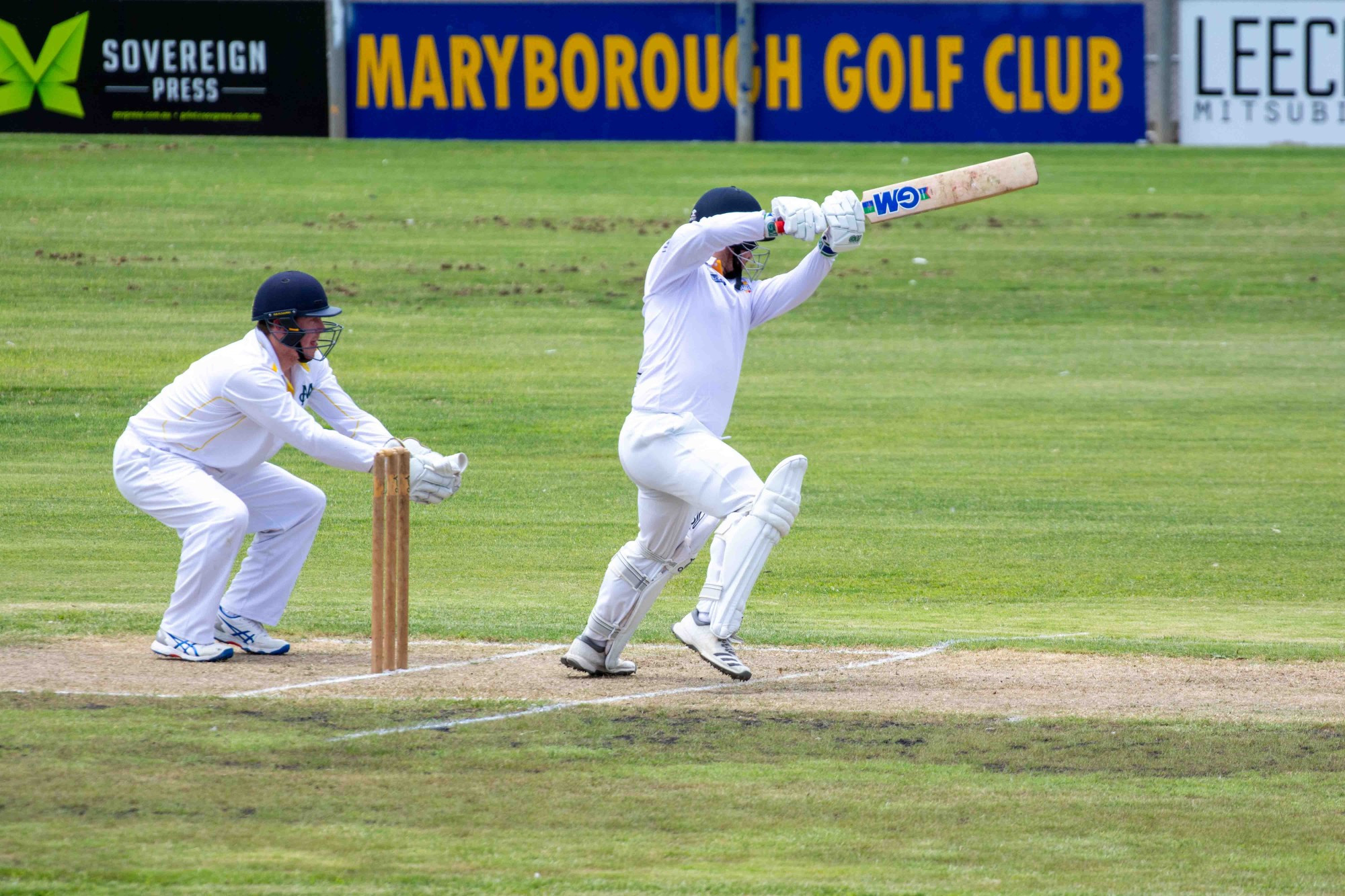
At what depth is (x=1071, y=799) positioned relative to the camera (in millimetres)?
6254

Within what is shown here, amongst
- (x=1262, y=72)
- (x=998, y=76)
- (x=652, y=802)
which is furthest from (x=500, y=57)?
(x=652, y=802)

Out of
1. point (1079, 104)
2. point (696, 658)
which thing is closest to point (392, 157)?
Result: point (1079, 104)

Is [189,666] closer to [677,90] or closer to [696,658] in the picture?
[696,658]

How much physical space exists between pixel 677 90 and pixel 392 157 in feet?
16.2

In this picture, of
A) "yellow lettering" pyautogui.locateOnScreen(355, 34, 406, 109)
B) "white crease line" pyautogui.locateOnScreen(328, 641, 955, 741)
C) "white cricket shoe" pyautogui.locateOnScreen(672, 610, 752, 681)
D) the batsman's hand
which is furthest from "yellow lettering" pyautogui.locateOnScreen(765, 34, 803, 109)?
"white cricket shoe" pyautogui.locateOnScreen(672, 610, 752, 681)

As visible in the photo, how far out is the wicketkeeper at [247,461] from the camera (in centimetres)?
798

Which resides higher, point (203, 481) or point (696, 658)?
point (203, 481)

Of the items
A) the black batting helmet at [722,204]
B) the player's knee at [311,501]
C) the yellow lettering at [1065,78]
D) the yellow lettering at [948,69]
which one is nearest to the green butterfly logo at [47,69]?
the yellow lettering at [948,69]

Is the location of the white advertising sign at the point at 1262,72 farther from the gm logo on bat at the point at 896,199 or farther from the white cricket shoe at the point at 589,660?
the white cricket shoe at the point at 589,660

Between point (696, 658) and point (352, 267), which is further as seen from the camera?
point (352, 267)

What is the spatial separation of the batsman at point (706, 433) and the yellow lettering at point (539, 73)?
22777mm

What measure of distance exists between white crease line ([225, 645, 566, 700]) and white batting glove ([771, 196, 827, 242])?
2.39 m

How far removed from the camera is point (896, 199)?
27.0 ft

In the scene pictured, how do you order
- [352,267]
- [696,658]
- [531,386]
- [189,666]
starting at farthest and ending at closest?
[352,267]
[531,386]
[696,658]
[189,666]
